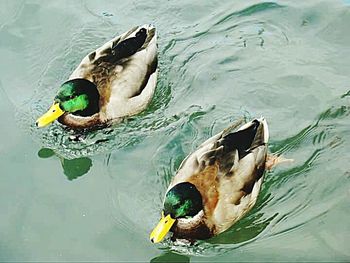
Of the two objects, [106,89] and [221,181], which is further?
[106,89]

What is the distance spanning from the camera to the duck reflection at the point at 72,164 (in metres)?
5.66

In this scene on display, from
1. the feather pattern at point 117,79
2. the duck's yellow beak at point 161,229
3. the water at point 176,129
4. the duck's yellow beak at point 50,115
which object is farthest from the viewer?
the feather pattern at point 117,79

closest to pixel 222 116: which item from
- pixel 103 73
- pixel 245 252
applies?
pixel 103 73

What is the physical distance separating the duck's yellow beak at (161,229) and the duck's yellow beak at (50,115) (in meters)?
1.43

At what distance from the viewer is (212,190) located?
4.98m

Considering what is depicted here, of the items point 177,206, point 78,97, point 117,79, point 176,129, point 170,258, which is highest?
point 117,79

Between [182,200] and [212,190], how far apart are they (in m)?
0.24

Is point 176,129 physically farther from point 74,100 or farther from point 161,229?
point 161,229

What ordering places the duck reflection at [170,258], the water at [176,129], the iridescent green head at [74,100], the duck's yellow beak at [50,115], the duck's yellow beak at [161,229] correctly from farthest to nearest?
the iridescent green head at [74,100] → the duck's yellow beak at [50,115] → the water at [176,129] → the duck reflection at [170,258] → the duck's yellow beak at [161,229]

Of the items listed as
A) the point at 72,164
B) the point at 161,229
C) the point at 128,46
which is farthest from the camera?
the point at 128,46

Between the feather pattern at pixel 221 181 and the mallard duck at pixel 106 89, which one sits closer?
the feather pattern at pixel 221 181

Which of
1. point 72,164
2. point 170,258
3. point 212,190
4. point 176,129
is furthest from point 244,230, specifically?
point 72,164

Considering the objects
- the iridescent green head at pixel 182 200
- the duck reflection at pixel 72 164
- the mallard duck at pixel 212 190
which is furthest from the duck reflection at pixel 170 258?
the duck reflection at pixel 72 164

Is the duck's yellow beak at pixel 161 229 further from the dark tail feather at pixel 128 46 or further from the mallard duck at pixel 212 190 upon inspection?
the dark tail feather at pixel 128 46
